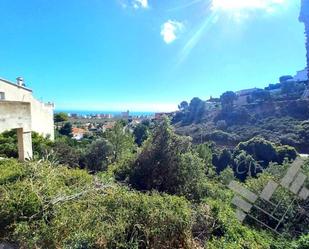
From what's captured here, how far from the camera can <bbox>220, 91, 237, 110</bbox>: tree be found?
129 ft

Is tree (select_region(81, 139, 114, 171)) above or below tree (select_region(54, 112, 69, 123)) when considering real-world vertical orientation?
below

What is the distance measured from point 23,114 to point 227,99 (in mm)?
35524

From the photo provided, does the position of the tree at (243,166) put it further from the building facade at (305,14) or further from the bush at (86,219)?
the bush at (86,219)

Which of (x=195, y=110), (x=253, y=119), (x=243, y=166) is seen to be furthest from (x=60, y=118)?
(x=243, y=166)

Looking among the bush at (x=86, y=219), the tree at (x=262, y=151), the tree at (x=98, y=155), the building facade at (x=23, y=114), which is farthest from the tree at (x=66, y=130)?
the bush at (x=86, y=219)

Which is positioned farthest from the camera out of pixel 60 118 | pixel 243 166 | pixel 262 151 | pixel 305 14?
pixel 60 118

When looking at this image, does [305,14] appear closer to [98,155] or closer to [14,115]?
[14,115]

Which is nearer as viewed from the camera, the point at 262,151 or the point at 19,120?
the point at 19,120

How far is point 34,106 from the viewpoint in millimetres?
20969

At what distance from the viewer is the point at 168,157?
314 inches

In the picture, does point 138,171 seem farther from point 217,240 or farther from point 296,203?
point 296,203

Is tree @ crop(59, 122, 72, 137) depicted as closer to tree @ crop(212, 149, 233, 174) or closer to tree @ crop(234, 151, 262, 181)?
tree @ crop(212, 149, 233, 174)

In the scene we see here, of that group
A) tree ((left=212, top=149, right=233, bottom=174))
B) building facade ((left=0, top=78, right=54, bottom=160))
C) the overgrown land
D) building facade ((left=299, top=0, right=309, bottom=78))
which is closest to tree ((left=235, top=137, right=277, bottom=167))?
tree ((left=212, top=149, right=233, bottom=174))

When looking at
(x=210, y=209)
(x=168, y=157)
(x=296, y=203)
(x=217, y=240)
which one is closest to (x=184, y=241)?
(x=217, y=240)
